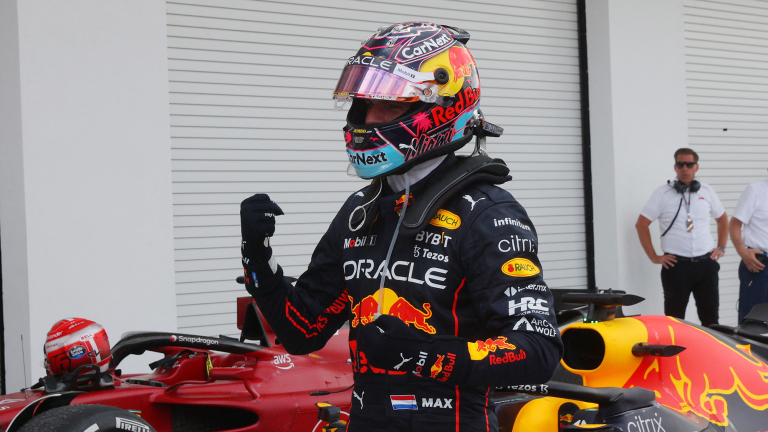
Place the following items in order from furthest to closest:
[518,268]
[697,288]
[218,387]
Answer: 1. [697,288]
2. [218,387]
3. [518,268]

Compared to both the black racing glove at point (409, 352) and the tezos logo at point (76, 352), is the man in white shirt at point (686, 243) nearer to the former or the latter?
the tezos logo at point (76, 352)

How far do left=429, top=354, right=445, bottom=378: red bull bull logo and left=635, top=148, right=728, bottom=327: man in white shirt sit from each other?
245 inches

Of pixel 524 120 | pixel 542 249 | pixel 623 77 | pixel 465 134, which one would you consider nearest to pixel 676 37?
pixel 623 77

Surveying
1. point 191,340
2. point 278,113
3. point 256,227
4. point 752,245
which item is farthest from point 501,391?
point 752,245

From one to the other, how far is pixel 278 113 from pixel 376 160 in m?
4.97

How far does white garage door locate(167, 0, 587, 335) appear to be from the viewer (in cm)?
614

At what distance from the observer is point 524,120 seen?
26.5ft

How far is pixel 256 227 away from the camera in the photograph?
177 centimetres

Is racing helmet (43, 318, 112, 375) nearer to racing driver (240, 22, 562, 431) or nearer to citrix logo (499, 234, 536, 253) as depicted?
racing driver (240, 22, 562, 431)

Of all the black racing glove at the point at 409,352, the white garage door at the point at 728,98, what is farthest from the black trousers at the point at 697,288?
the black racing glove at the point at 409,352

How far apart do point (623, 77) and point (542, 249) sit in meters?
2.14

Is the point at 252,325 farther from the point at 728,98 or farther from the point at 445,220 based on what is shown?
the point at 728,98

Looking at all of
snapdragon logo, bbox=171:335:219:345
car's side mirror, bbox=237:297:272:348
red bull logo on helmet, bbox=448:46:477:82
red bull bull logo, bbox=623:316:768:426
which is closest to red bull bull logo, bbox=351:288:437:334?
red bull logo on helmet, bbox=448:46:477:82

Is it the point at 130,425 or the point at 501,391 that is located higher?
the point at 501,391
